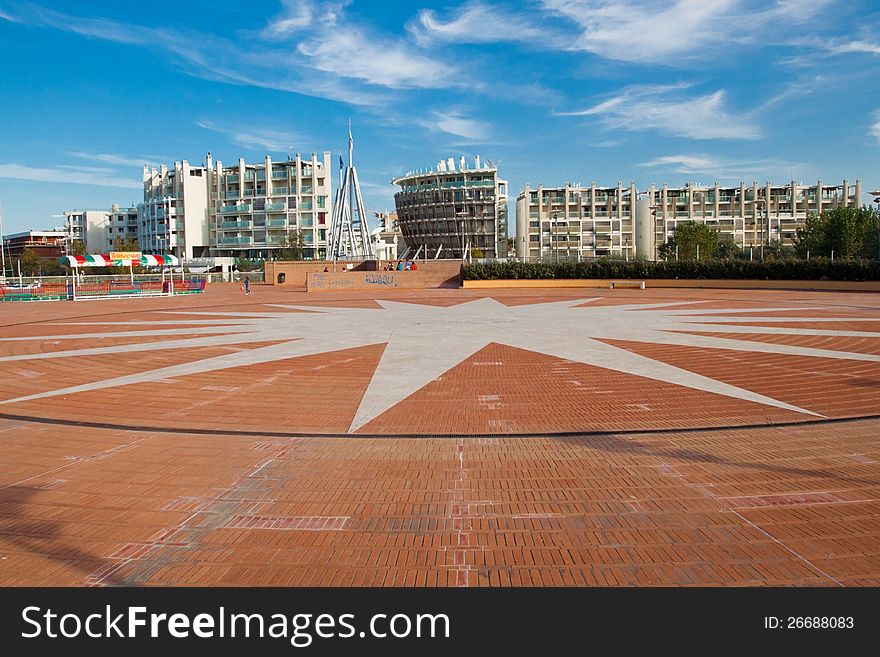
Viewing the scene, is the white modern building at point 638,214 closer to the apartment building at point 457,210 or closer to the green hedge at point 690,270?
the apartment building at point 457,210

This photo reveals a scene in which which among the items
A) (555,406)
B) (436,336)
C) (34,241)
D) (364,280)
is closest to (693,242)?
(364,280)

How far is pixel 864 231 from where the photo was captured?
8575 centimetres

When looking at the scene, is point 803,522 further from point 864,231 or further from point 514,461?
point 864,231

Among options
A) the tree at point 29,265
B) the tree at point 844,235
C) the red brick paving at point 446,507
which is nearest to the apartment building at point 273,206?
the tree at point 29,265

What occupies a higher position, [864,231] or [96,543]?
[864,231]

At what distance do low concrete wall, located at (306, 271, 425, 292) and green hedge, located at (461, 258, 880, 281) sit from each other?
13.1 ft

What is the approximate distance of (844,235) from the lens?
82875 mm

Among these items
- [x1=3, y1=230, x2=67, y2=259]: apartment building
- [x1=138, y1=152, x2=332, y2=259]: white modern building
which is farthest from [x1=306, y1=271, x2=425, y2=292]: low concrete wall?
[x1=3, y1=230, x2=67, y2=259]: apartment building

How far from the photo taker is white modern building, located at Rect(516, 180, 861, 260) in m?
134

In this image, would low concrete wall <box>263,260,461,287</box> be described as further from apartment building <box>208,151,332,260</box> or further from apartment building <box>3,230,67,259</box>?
apartment building <box>3,230,67,259</box>

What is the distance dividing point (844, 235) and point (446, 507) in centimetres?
9326

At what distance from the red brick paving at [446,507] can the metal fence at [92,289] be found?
3910 centimetres
